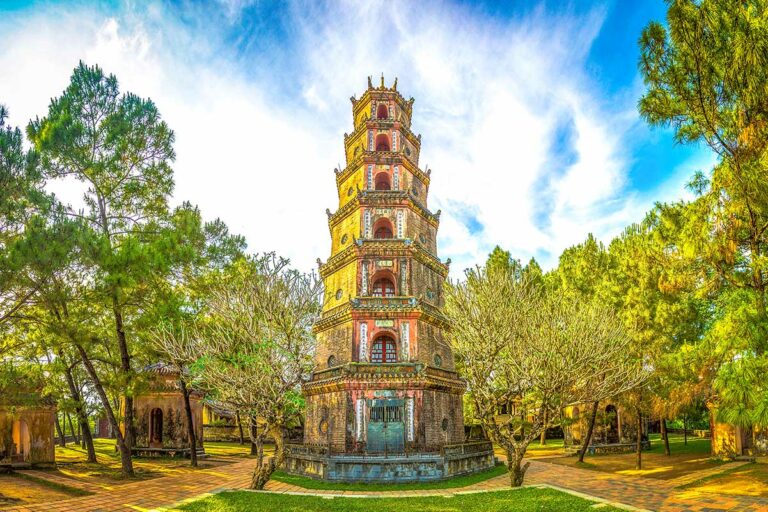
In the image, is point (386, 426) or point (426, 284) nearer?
point (386, 426)

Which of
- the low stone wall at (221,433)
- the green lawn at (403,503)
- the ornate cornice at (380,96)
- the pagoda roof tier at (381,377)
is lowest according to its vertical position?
the low stone wall at (221,433)

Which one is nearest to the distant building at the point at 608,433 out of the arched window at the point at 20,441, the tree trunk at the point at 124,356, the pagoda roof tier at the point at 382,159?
the pagoda roof tier at the point at 382,159

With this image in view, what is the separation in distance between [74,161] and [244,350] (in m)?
9.81

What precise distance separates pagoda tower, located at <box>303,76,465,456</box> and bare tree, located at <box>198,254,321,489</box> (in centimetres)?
416

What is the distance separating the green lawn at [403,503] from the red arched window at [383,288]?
10.3 metres

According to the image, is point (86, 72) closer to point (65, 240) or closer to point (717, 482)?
point (65, 240)

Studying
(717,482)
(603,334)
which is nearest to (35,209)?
(603,334)

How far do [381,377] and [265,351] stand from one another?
6338mm

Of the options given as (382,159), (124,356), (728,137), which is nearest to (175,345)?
(124,356)

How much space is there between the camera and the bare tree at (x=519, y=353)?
1673 cm

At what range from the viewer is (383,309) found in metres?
22.6

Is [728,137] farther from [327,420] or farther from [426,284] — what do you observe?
[327,420]

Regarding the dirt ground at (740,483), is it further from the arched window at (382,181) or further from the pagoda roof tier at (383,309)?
the arched window at (382,181)

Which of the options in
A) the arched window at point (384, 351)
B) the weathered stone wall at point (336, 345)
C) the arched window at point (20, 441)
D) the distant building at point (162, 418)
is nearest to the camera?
the weathered stone wall at point (336, 345)
